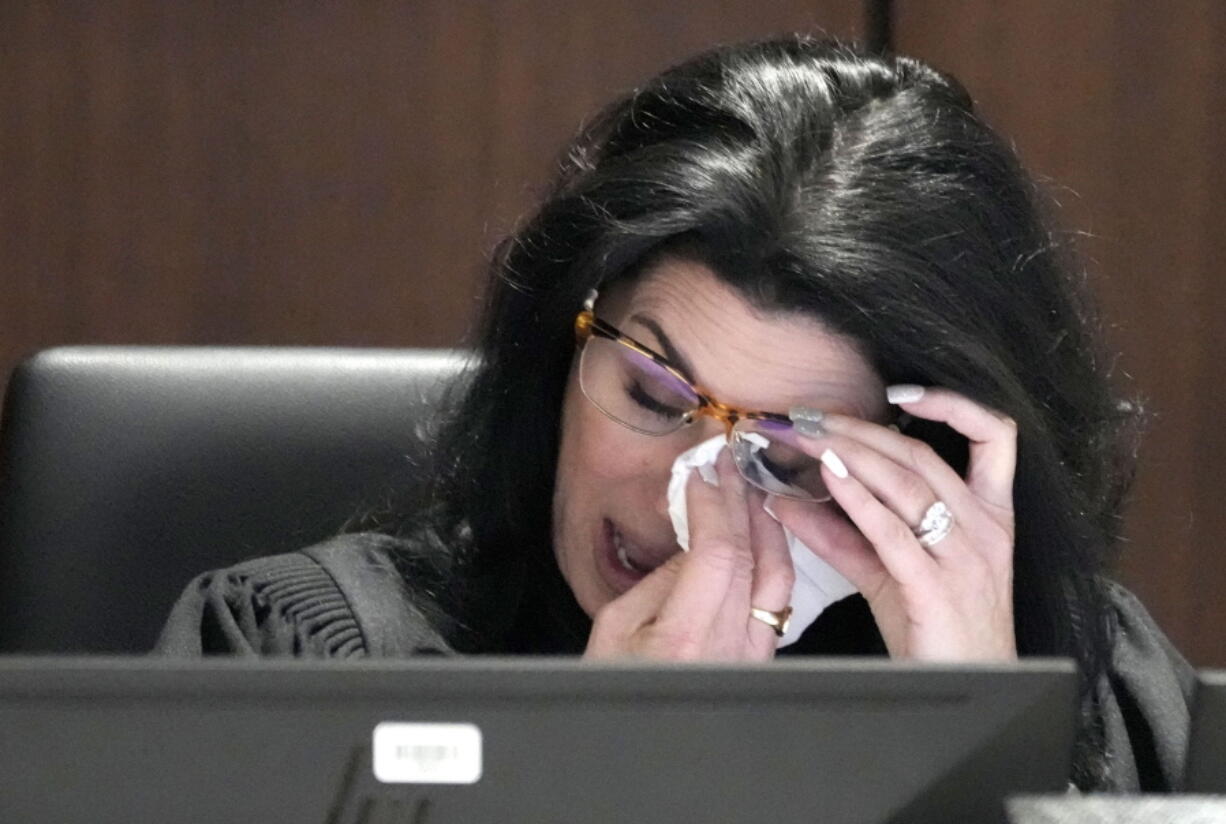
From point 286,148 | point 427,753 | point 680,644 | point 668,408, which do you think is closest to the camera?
point 427,753

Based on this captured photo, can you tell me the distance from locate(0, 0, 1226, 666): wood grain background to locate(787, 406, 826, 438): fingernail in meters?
0.86

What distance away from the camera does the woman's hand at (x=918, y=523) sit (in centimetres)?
117

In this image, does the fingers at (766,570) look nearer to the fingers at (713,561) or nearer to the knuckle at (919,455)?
the fingers at (713,561)

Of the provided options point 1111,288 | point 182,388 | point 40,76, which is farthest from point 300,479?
point 1111,288

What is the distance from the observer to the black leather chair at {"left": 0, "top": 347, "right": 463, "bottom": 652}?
1.30 meters

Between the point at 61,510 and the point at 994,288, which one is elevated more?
the point at 994,288

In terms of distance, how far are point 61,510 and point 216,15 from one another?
0.85 meters

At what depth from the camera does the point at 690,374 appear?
1.23m

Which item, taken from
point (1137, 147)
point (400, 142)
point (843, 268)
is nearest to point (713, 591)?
point (843, 268)

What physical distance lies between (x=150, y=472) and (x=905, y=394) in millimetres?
572

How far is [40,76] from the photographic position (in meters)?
1.94

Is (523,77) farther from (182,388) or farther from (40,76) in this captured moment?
(182,388)

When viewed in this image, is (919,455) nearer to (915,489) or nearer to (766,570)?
(915,489)

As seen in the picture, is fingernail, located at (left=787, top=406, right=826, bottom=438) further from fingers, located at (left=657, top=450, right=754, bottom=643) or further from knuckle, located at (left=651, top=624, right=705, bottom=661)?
knuckle, located at (left=651, top=624, right=705, bottom=661)
